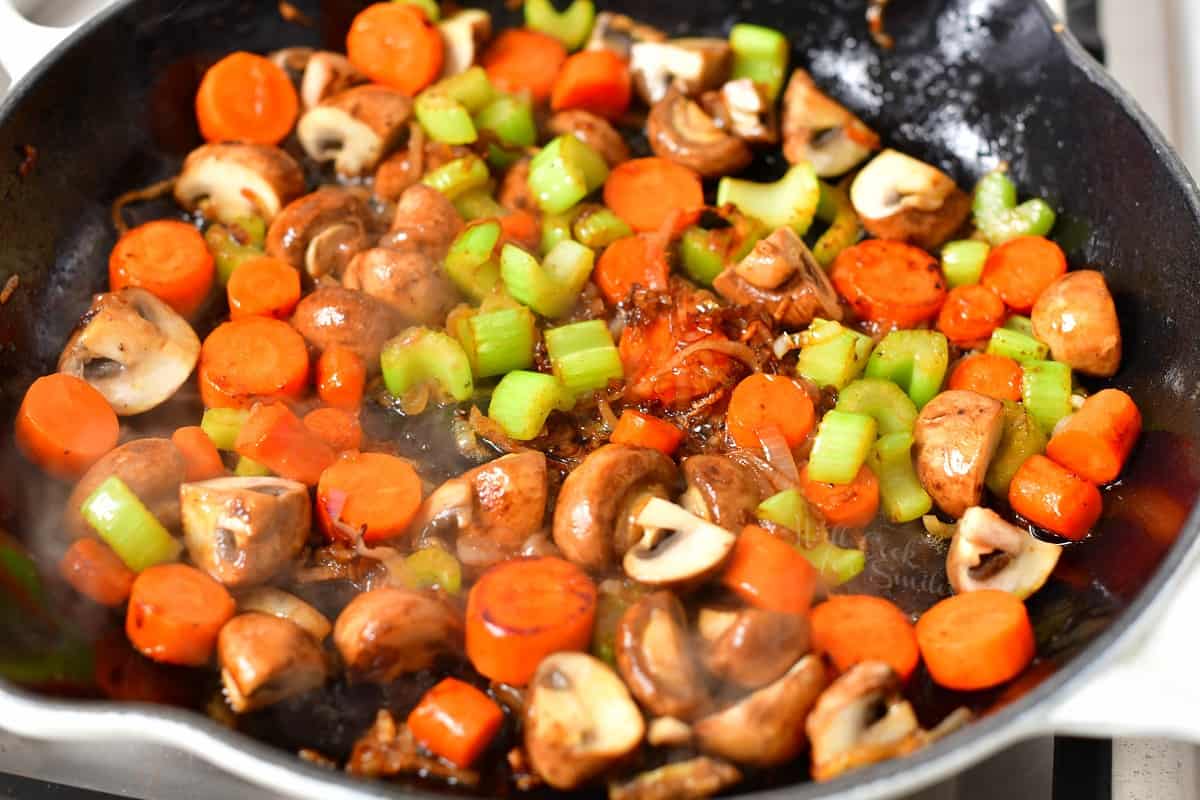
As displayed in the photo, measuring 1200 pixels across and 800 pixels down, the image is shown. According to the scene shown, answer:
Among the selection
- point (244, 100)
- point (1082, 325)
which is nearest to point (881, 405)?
point (1082, 325)

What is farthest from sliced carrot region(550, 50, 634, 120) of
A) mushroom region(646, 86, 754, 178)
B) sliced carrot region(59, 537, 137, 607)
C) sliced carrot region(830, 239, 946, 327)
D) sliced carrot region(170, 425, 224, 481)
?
sliced carrot region(59, 537, 137, 607)

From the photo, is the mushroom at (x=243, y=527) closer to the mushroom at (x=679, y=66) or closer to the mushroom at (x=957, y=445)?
the mushroom at (x=957, y=445)

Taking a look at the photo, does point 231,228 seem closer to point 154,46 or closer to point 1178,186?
point 154,46

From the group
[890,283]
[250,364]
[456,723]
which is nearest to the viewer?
[456,723]

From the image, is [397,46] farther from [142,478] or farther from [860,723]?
[860,723]

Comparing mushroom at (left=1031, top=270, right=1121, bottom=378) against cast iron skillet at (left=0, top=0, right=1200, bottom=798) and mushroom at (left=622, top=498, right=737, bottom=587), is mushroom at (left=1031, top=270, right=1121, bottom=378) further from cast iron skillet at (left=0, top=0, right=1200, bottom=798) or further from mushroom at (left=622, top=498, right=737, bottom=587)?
mushroom at (left=622, top=498, right=737, bottom=587)

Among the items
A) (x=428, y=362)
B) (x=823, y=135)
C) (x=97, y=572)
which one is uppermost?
(x=823, y=135)
